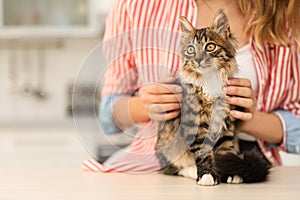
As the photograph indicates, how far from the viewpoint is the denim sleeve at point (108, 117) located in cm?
84

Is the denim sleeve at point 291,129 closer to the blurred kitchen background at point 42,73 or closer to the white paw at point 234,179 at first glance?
the white paw at point 234,179

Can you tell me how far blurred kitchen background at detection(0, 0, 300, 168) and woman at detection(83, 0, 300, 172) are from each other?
1574 mm

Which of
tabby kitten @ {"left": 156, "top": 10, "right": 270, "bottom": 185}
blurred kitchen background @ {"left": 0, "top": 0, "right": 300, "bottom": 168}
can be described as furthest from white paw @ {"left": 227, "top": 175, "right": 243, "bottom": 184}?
blurred kitchen background @ {"left": 0, "top": 0, "right": 300, "bottom": 168}

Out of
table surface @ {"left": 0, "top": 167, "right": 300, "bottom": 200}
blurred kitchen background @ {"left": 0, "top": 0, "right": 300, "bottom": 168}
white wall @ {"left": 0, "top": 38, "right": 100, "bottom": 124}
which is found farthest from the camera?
white wall @ {"left": 0, "top": 38, "right": 100, "bottom": 124}

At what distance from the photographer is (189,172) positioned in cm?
77

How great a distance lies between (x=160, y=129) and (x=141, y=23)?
27cm

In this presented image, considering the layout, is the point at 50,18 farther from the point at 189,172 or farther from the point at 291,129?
the point at 189,172

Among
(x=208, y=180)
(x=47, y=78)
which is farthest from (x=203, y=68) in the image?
(x=47, y=78)

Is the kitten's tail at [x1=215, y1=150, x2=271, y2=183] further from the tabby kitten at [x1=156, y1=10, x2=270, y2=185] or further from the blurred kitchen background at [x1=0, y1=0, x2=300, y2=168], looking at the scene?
the blurred kitchen background at [x1=0, y1=0, x2=300, y2=168]

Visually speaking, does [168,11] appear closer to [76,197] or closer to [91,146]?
[91,146]

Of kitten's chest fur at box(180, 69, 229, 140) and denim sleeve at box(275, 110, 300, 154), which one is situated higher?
kitten's chest fur at box(180, 69, 229, 140)

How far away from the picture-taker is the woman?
0.78 m

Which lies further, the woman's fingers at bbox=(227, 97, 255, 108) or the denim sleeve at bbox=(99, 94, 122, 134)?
the denim sleeve at bbox=(99, 94, 122, 134)

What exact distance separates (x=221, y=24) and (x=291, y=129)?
387 mm
